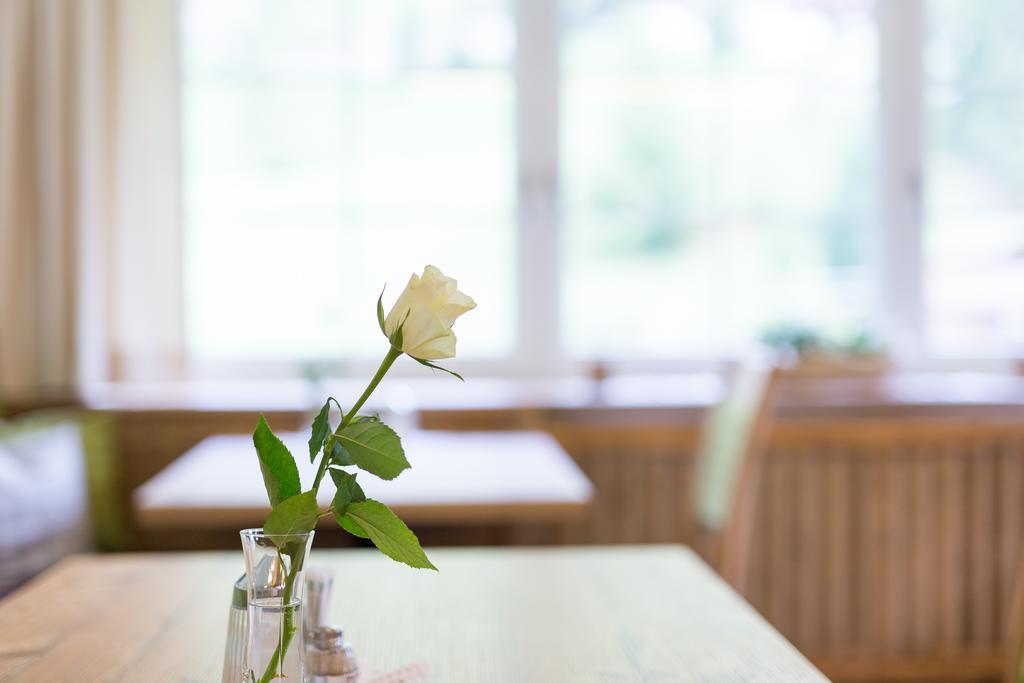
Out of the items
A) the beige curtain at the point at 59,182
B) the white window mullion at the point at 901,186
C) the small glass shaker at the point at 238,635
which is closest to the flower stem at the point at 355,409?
the small glass shaker at the point at 238,635

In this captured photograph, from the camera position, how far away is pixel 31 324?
288 cm

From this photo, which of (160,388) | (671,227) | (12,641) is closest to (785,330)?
(671,227)

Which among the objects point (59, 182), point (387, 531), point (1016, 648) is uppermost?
point (59, 182)

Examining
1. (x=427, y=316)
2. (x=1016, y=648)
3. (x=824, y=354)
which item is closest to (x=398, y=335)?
(x=427, y=316)

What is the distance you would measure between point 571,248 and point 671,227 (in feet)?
0.99

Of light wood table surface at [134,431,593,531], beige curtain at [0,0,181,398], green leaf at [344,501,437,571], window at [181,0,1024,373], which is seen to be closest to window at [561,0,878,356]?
window at [181,0,1024,373]

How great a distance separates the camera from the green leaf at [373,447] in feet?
2.46

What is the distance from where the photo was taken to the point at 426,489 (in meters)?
1.88

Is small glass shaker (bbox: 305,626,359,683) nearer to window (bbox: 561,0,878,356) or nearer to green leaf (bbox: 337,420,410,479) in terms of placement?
green leaf (bbox: 337,420,410,479)

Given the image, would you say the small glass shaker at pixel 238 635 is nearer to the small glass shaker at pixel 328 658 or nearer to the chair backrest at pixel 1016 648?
the small glass shaker at pixel 328 658

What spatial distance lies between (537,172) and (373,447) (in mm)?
2490

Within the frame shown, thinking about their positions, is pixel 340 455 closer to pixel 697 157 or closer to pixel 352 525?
pixel 352 525

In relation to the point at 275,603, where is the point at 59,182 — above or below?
above

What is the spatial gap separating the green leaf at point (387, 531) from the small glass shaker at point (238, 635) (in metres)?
0.09
